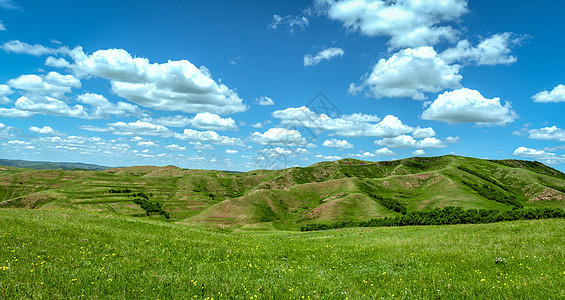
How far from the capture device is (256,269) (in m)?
14.4

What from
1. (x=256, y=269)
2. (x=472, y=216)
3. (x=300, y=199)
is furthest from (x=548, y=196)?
(x=256, y=269)

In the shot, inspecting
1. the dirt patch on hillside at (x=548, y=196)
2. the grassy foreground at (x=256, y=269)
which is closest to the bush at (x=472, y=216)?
the grassy foreground at (x=256, y=269)

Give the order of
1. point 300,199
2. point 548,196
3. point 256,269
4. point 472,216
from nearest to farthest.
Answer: point 256,269 < point 472,216 < point 300,199 < point 548,196

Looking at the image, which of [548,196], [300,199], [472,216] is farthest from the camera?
[548,196]

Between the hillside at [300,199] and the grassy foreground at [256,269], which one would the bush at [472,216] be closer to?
the grassy foreground at [256,269]

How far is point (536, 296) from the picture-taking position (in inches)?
407

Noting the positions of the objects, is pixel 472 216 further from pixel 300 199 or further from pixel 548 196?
pixel 548 196

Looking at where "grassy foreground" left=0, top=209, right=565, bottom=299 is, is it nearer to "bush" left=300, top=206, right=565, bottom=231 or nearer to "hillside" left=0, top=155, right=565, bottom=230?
"bush" left=300, top=206, right=565, bottom=231

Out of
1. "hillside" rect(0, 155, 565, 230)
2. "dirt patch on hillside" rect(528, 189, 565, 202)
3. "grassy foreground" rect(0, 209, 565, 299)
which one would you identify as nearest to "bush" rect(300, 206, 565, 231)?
"grassy foreground" rect(0, 209, 565, 299)

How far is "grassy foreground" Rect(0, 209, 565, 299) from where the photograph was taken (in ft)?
34.8

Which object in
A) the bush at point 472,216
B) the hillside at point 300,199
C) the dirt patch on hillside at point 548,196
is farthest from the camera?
the dirt patch on hillside at point 548,196

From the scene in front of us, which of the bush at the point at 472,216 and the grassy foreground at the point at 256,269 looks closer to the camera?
the grassy foreground at the point at 256,269

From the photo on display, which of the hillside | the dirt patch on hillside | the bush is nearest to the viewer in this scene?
the bush

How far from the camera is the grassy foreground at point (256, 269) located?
1062cm
